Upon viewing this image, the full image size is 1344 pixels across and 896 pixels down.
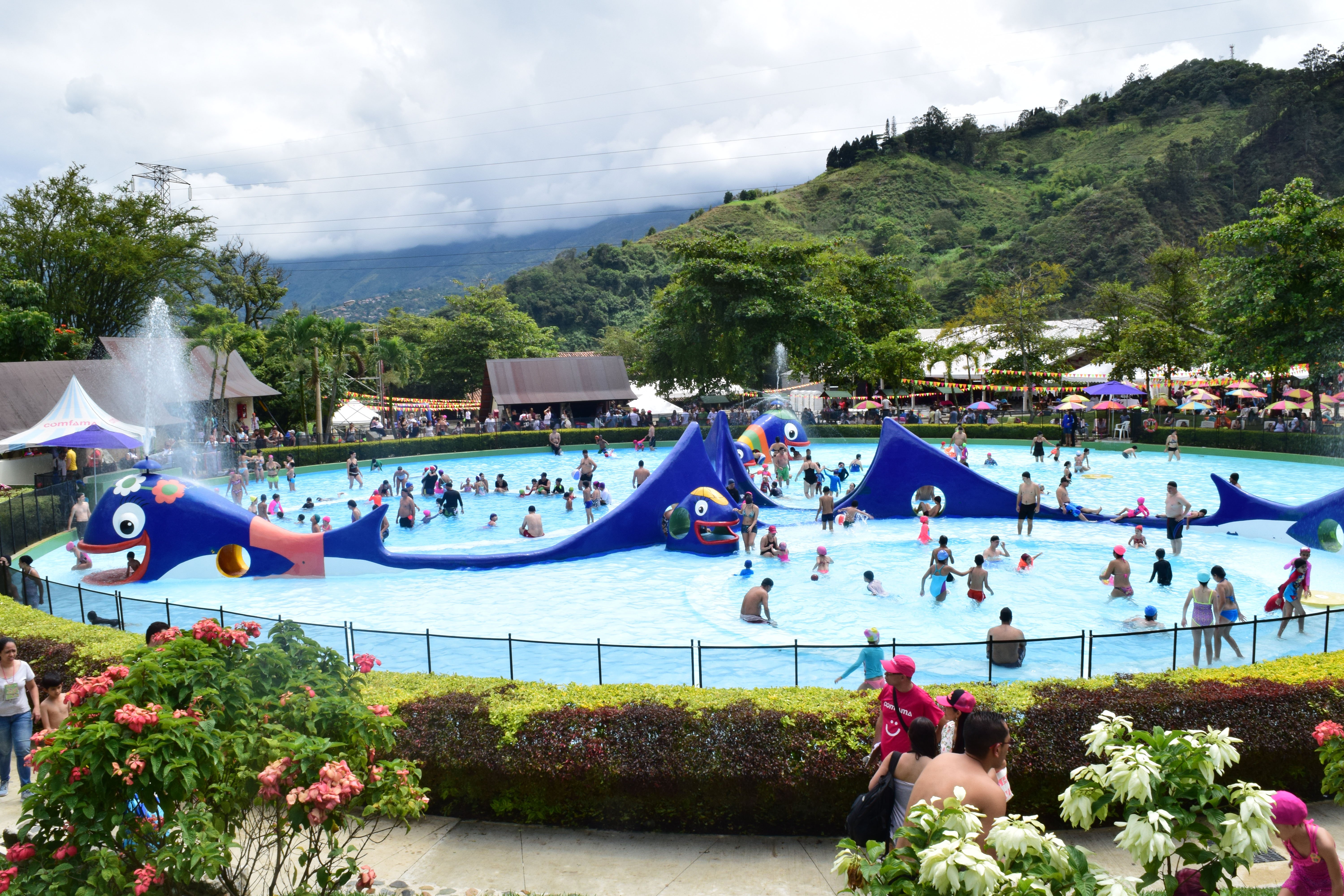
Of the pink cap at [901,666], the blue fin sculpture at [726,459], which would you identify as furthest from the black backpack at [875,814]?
the blue fin sculpture at [726,459]

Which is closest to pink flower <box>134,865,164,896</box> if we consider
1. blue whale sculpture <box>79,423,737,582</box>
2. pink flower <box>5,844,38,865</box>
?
pink flower <box>5,844,38,865</box>

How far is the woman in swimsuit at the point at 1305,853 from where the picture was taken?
4.33 m

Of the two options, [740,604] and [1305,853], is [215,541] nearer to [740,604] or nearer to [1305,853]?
[740,604]

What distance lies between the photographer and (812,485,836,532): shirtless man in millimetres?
21484

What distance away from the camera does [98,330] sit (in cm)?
4875

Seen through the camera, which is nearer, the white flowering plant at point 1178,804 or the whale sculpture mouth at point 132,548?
the white flowering plant at point 1178,804

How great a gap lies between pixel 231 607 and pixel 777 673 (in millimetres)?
11246

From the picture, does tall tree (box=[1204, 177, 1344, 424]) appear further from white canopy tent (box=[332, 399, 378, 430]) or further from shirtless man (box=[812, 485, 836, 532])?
white canopy tent (box=[332, 399, 378, 430])

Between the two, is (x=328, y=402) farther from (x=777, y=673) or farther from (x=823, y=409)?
(x=777, y=673)

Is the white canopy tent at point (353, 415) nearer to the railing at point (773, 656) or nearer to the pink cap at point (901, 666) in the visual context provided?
the railing at point (773, 656)

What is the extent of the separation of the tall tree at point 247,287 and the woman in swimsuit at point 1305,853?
6800 centimetres

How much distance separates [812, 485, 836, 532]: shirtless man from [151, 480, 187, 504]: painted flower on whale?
13.5 meters

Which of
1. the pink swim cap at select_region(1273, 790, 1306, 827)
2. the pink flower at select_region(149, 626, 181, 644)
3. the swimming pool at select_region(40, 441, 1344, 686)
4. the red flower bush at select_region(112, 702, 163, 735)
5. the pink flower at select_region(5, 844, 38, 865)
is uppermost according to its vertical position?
the pink flower at select_region(149, 626, 181, 644)

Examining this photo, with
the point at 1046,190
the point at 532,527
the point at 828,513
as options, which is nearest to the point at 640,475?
the point at 532,527
